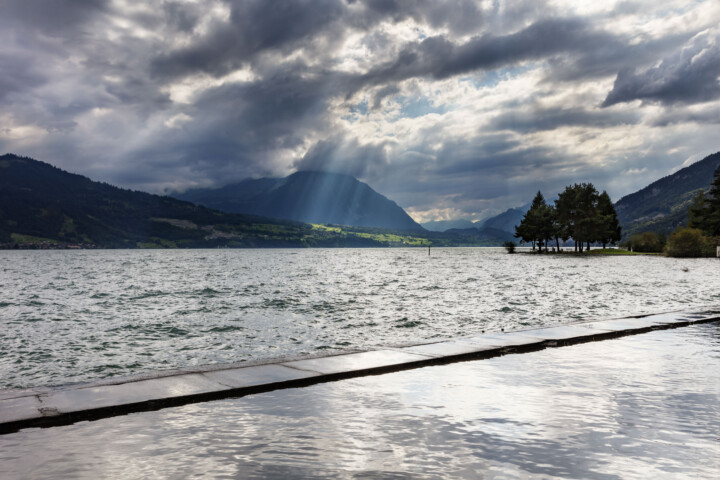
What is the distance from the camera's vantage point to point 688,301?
34.3 meters

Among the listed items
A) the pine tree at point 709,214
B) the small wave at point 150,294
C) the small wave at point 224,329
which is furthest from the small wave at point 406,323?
the pine tree at point 709,214

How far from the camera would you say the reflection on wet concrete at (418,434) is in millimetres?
5430

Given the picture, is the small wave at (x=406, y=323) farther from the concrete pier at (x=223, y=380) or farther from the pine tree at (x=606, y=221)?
the pine tree at (x=606, y=221)

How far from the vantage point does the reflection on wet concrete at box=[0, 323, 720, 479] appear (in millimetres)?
5430

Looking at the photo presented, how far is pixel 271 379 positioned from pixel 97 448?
355cm

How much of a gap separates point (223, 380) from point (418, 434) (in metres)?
4.13

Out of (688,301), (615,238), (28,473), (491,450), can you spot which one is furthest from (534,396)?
(615,238)

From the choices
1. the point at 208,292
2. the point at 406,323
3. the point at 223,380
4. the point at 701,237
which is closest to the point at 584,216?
the point at 701,237

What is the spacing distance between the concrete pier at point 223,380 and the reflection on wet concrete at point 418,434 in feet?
1.08

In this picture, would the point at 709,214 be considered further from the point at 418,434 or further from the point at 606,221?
the point at 418,434

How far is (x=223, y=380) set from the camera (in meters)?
9.20

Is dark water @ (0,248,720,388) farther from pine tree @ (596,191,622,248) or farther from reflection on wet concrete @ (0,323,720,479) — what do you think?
pine tree @ (596,191,622,248)

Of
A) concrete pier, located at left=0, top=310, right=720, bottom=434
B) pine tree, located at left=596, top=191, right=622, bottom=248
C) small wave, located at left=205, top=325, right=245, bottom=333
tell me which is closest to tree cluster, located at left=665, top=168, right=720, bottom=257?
pine tree, located at left=596, top=191, right=622, bottom=248

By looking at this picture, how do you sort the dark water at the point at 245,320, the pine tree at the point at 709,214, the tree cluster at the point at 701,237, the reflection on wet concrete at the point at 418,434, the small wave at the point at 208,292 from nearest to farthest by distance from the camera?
the reflection on wet concrete at the point at 418,434 < the dark water at the point at 245,320 < the small wave at the point at 208,292 < the pine tree at the point at 709,214 < the tree cluster at the point at 701,237
